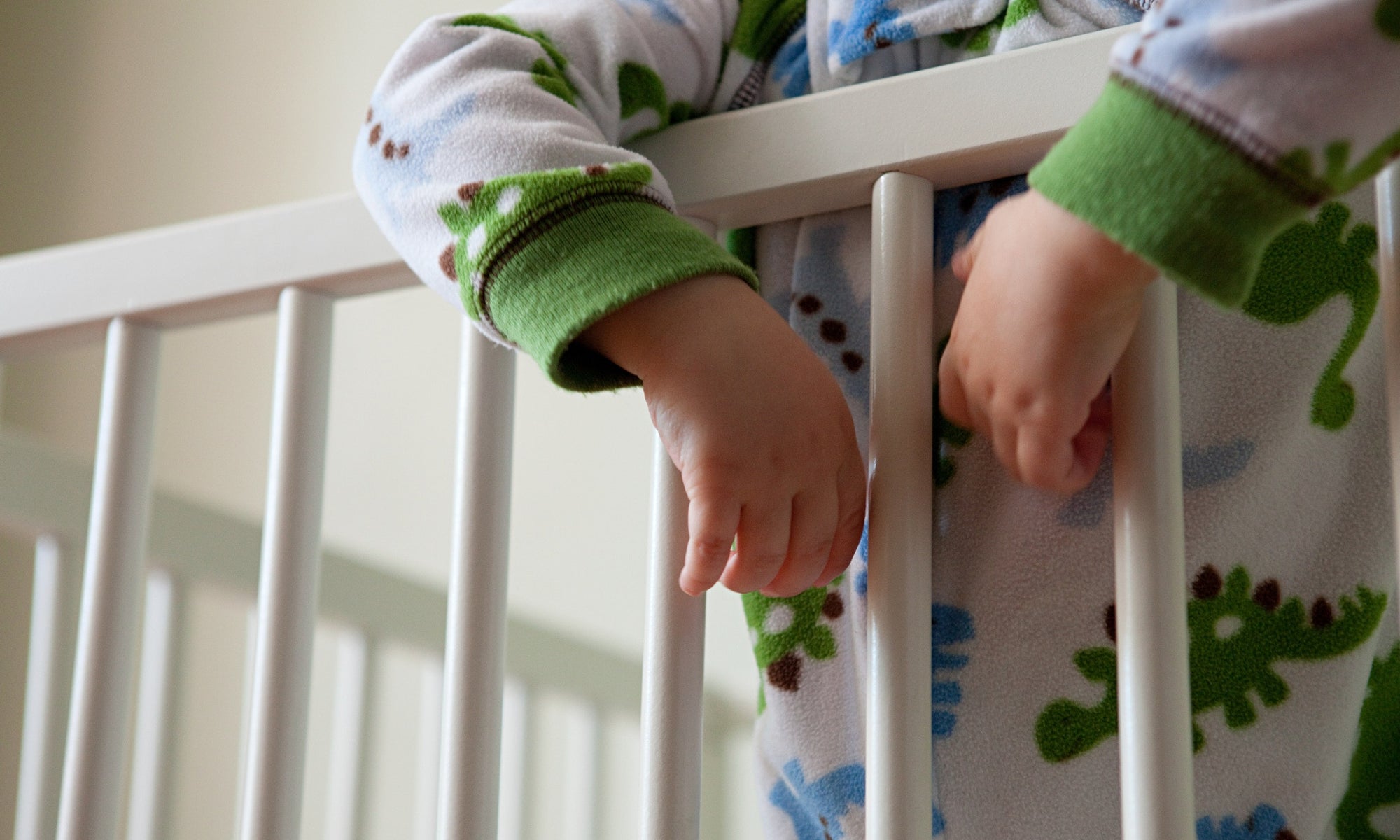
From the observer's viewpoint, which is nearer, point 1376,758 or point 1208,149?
point 1208,149

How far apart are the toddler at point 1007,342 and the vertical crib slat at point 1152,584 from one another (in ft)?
0.07

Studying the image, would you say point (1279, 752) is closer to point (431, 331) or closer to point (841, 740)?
point (841, 740)

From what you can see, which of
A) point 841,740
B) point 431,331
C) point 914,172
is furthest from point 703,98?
point 431,331

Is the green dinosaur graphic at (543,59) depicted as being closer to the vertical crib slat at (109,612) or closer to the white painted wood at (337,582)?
the vertical crib slat at (109,612)

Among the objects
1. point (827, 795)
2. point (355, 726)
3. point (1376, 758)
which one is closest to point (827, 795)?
point (827, 795)

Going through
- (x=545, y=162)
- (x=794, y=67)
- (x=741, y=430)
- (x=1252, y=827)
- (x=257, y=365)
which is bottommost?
(x=1252, y=827)

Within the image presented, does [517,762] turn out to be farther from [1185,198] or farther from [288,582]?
[1185,198]

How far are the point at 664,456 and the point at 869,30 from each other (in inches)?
8.2

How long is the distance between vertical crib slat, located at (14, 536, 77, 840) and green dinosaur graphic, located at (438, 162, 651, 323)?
0.48 metres

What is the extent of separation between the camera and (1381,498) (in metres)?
0.50

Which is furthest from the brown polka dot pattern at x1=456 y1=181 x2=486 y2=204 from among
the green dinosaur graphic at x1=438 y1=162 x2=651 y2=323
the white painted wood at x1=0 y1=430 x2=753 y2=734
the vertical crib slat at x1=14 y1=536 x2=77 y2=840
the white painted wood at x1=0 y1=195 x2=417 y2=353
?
the white painted wood at x1=0 y1=430 x2=753 y2=734

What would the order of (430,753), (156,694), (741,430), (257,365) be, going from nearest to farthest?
(741,430), (156,694), (430,753), (257,365)

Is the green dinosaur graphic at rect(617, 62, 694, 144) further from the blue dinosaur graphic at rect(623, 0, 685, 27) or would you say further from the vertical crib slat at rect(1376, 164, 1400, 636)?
the vertical crib slat at rect(1376, 164, 1400, 636)

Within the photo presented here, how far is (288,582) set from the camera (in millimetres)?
553
